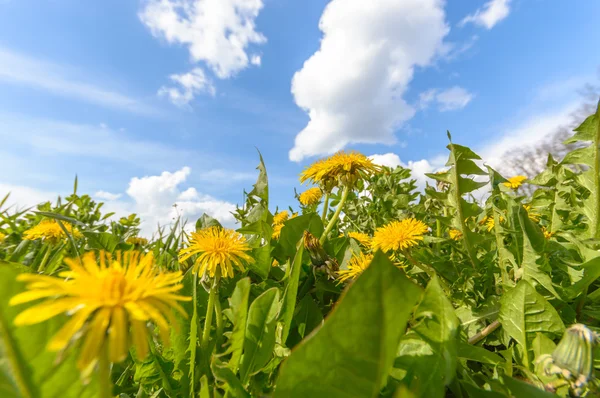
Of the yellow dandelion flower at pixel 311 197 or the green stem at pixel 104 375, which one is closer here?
the green stem at pixel 104 375

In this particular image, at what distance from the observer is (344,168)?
1.95m

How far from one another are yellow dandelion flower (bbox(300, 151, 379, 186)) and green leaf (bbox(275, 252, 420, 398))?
1.41 m

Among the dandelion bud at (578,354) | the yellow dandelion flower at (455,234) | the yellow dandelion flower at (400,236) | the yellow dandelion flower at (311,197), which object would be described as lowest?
the dandelion bud at (578,354)

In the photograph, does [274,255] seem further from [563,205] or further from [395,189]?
[395,189]

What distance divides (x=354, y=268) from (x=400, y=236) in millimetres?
368

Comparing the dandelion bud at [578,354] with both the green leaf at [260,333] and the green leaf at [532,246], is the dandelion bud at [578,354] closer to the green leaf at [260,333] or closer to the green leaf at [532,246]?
the green leaf at [532,246]

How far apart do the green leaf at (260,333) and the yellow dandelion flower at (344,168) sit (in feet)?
3.79

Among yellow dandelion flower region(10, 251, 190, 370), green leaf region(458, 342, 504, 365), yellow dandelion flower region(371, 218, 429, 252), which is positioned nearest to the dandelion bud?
green leaf region(458, 342, 504, 365)

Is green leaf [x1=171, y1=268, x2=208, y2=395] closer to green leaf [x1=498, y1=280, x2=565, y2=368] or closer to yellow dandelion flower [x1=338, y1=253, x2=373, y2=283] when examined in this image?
yellow dandelion flower [x1=338, y1=253, x2=373, y2=283]

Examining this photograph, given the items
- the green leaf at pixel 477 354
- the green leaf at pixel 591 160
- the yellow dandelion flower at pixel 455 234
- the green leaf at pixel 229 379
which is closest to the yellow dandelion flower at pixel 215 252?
the green leaf at pixel 229 379

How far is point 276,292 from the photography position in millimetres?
930

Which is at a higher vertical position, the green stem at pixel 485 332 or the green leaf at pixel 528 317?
the green leaf at pixel 528 317

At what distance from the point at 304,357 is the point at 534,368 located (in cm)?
71

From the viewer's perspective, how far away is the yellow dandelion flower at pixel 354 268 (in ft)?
4.46
